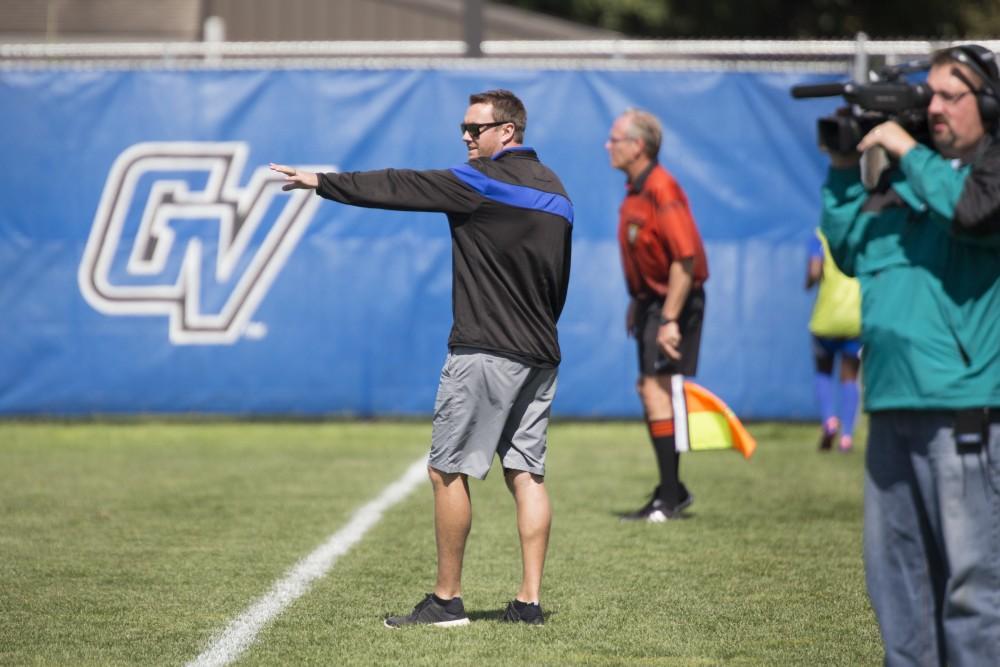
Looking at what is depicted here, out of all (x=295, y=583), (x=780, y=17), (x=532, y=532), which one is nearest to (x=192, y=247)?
(x=295, y=583)

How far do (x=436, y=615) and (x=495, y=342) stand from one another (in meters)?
1.07

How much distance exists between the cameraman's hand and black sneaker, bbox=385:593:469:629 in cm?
250

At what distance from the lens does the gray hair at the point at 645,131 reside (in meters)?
8.16

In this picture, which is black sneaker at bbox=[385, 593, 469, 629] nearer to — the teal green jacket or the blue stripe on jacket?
the blue stripe on jacket

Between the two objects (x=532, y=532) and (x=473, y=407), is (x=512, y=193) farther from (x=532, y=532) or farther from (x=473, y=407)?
(x=532, y=532)

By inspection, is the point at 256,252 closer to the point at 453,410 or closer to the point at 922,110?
the point at 453,410

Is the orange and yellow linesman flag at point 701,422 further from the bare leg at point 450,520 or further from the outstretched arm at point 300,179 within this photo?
the outstretched arm at point 300,179

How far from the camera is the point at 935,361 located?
3.95 meters

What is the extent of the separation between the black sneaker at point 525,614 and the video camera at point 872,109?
2279mm

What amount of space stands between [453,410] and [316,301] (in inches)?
275

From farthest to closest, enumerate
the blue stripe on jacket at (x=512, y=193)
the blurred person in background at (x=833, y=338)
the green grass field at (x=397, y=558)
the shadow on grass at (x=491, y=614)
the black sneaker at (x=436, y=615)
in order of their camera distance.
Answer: the blurred person in background at (x=833, y=338), the shadow on grass at (x=491, y=614), the black sneaker at (x=436, y=615), the blue stripe on jacket at (x=512, y=193), the green grass field at (x=397, y=558)

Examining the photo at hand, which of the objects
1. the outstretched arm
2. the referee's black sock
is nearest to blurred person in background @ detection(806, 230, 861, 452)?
the referee's black sock

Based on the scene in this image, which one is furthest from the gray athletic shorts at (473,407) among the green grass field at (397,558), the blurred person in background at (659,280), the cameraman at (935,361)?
the blurred person in background at (659,280)

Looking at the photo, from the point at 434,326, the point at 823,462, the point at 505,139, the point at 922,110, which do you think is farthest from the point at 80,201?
the point at 922,110
